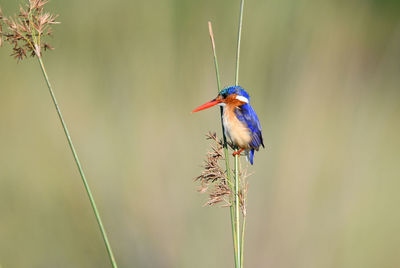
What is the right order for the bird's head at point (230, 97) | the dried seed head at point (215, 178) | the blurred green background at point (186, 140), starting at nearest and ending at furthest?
the dried seed head at point (215, 178)
the bird's head at point (230, 97)
the blurred green background at point (186, 140)

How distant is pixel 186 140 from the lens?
2826 mm

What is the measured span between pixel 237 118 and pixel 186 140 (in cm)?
124

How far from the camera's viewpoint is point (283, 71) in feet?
10.1

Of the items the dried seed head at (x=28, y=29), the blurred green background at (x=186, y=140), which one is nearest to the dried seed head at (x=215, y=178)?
the dried seed head at (x=28, y=29)

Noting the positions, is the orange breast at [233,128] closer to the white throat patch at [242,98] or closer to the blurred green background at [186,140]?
the white throat patch at [242,98]

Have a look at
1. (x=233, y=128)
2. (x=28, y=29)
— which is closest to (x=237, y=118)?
(x=233, y=128)

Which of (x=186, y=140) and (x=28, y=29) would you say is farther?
(x=186, y=140)

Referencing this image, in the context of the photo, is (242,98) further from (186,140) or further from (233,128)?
(186,140)

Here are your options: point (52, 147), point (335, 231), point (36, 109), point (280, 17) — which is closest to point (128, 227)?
point (52, 147)

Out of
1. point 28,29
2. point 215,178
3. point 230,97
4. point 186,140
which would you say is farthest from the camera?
point 186,140

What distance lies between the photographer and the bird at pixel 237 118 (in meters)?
1.58

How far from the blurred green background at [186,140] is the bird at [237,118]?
0.98 m

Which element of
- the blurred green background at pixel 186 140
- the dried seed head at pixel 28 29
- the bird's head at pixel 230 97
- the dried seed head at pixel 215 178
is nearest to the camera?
the dried seed head at pixel 28 29

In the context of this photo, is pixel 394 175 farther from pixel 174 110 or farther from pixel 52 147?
pixel 52 147
